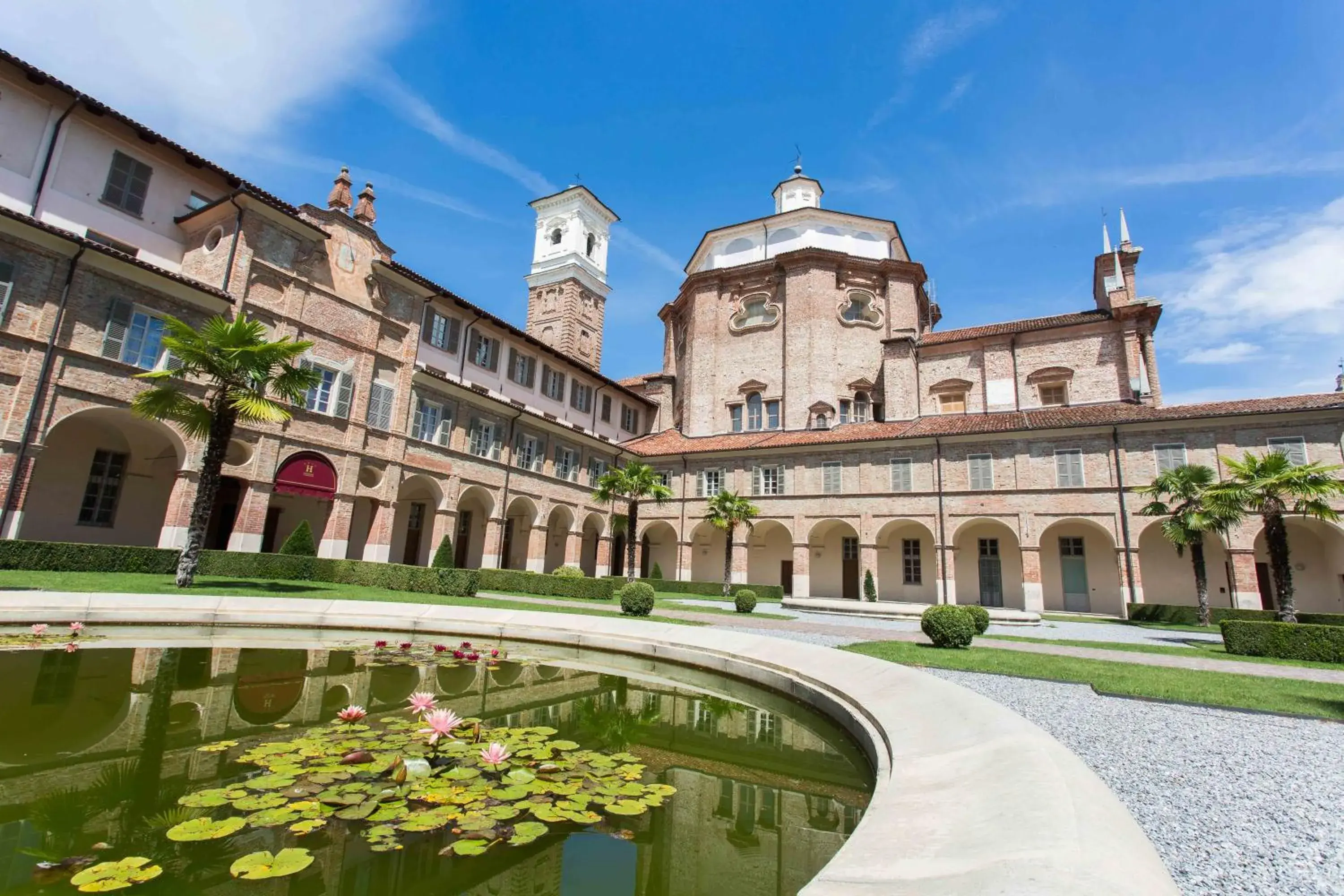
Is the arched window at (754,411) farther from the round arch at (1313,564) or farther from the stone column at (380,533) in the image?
the round arch at (1313,564)

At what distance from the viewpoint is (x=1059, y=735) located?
6000 millimetres

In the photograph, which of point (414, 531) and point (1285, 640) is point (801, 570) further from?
point (1285, 640)

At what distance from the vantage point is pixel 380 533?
23.4 m

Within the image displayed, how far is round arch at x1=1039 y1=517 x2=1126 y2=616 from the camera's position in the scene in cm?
2822

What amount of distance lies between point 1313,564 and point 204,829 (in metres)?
37.5

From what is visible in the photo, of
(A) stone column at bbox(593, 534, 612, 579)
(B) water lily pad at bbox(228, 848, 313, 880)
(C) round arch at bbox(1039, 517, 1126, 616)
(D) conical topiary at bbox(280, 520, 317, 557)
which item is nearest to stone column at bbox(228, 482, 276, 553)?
(D) conical topiary at bbox(280, 520, 317, 557)

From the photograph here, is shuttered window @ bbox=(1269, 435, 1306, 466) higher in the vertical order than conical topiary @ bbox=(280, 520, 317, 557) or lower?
higher

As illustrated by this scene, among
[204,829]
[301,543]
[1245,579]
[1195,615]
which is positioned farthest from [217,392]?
[1245,579]

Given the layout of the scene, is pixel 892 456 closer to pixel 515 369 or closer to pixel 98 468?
pixel 515 369

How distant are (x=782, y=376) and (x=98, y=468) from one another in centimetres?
→ 3281

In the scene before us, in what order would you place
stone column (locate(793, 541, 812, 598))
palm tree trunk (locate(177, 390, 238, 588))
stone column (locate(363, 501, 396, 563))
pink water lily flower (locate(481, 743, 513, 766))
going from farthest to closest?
stone column (locate(793, 541, 812, 598))
stone column (locate(363, 501, 396, 563))
palm tree trunk (locate(177, 390, 238, 588))
pink water lily flower (locate(481, 743, 513, 766))

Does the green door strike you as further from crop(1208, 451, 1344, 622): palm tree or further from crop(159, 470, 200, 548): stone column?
crop(159, 470, 200, 548): stone column

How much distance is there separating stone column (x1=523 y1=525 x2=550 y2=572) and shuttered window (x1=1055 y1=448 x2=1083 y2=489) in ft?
81.3

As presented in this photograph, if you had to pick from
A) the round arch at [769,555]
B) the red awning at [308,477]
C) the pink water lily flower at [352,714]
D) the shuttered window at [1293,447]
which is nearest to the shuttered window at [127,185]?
the red awning at [308,477]
